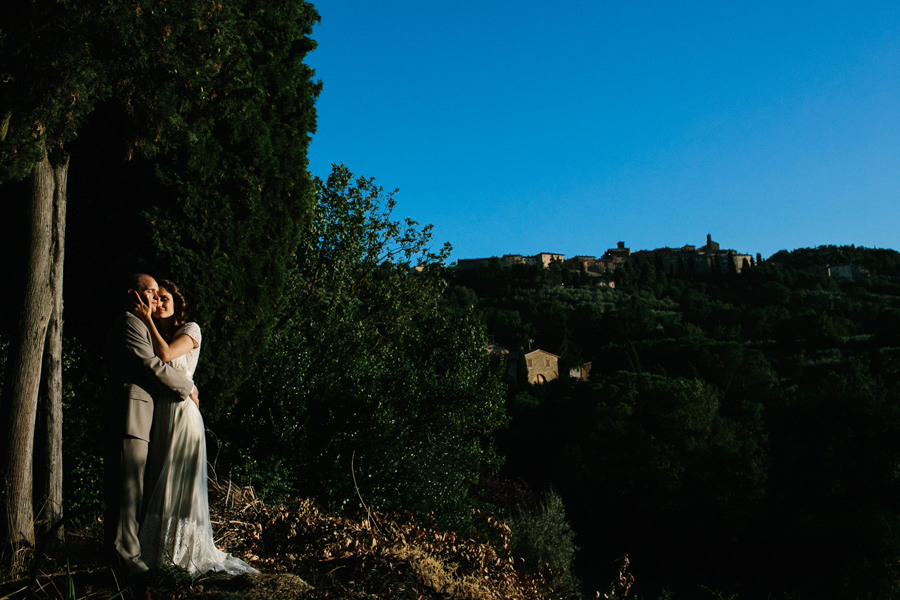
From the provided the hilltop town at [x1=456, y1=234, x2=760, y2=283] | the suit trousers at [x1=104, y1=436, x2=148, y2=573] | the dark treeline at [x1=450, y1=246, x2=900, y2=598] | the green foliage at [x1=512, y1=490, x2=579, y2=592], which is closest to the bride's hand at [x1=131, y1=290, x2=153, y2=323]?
the suit trousers at [x1=104, y1=436, x2=148, y2=573]

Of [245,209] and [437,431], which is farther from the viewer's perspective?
[437,431]

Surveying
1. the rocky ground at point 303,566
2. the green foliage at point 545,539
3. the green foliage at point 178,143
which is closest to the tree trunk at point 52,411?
the rocky ground at point 303,566

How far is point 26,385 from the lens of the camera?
418 cm

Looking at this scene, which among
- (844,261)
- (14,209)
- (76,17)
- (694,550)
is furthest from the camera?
(844,261)

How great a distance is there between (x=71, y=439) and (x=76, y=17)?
4.40 m

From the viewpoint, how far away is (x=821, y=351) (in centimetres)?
4575

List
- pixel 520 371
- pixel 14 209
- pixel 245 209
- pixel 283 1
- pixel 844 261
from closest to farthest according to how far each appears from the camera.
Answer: pixel 14 209, pixel 245 209, pixel 283 1, pixel 520 371, pixel 844 261

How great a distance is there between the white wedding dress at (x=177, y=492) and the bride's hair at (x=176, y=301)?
0.28 meters

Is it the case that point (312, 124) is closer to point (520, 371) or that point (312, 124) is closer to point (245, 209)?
point (245, 209)

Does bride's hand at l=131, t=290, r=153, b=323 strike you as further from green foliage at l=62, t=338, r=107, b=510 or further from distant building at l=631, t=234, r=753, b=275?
distant building at l=631, t=234, r=753, b=275

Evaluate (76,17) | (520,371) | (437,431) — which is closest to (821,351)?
(520,371)

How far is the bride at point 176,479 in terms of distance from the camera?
3.54m

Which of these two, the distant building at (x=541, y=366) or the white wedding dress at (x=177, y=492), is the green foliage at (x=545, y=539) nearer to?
the white wedding dress at (x=177, y=492)

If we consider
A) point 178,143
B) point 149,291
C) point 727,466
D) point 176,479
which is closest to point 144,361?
point 149,291
